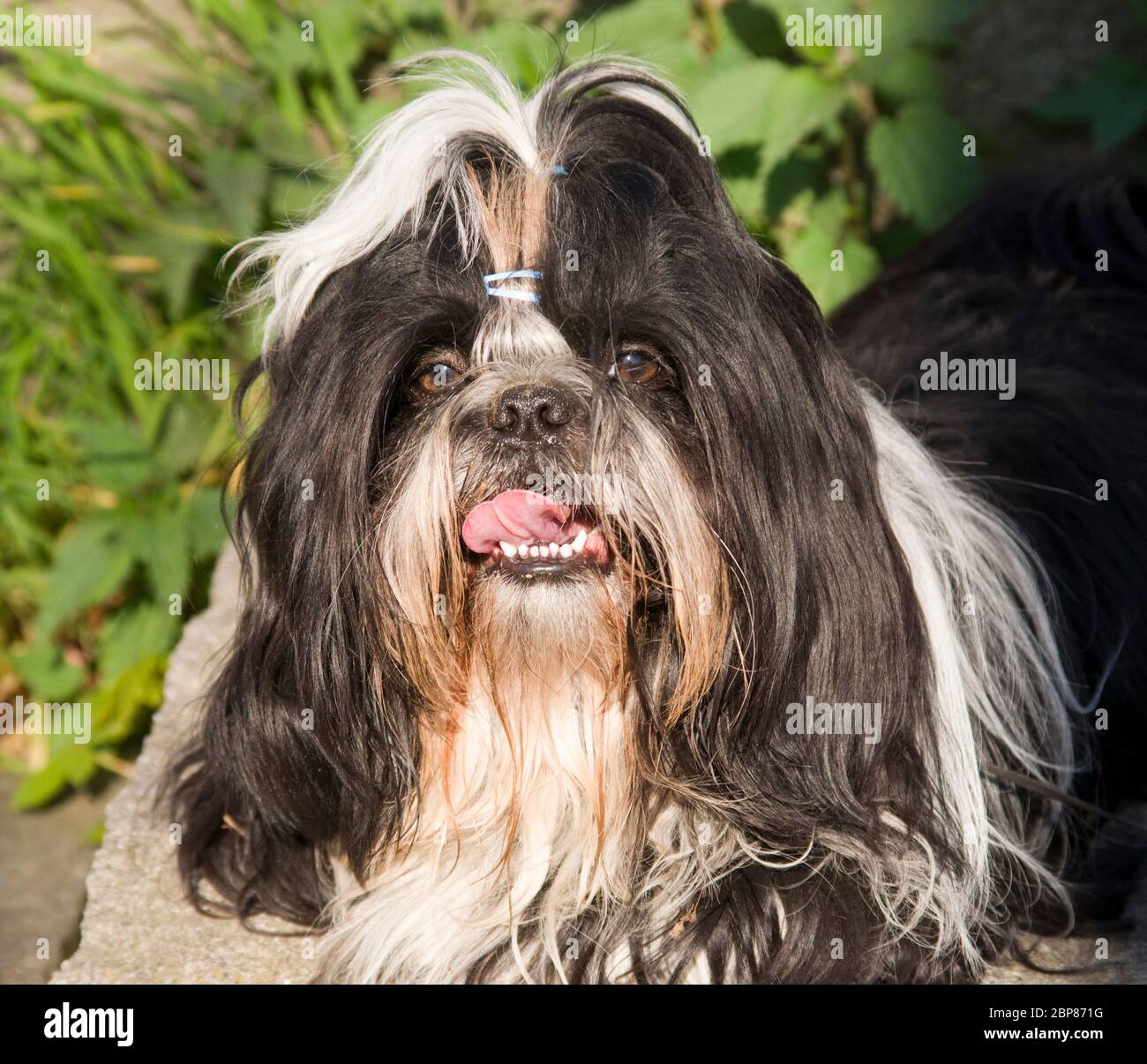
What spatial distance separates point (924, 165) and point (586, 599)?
2397 mm

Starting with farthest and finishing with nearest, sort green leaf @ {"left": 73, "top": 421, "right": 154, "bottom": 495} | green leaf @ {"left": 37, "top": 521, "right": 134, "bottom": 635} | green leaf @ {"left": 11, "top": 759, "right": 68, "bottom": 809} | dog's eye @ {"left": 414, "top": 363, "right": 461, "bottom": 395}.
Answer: green leaf @ {"left": 11, "top": 759, "right": 68, "bottom": 809}, green leaf @ {"left": 73, "top": 421, "right": 154, "bottom": 495}, green leaf @ {"left": 37, "top": 521, "right": 134, "bottom": 635}, dog's eye @ {"left": 414, "top": 363, "right": 461, "bottom": 395}

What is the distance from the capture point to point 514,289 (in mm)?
2287

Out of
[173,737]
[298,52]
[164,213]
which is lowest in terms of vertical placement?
[173,737]

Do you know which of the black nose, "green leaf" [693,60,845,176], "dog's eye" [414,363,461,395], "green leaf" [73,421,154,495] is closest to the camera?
the black nose

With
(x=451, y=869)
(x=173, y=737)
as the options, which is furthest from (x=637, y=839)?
(x=173, y=737)

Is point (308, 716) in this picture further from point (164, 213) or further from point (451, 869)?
point (164, 213)

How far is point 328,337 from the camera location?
2359 millimetres

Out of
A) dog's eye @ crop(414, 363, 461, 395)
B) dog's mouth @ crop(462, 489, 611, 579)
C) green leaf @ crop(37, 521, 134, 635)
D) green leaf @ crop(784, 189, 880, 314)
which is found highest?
green leaf @ crop(784, 189, 880, 314)

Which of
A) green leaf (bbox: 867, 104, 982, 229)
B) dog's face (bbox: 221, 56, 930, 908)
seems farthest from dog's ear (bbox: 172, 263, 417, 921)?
green leaf (bbox: 867, 104, 982, 229)

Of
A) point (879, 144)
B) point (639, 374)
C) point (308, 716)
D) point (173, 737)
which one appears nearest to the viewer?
point (639, 374)

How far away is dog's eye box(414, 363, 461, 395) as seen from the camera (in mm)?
2338

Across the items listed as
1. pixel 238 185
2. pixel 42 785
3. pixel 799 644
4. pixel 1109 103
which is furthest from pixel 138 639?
pixel 1109 103

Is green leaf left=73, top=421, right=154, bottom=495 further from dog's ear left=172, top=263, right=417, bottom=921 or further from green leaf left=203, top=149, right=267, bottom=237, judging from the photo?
dog's ear left=172, top=263, right=417, bottom=921

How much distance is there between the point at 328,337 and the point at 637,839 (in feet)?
2.99
